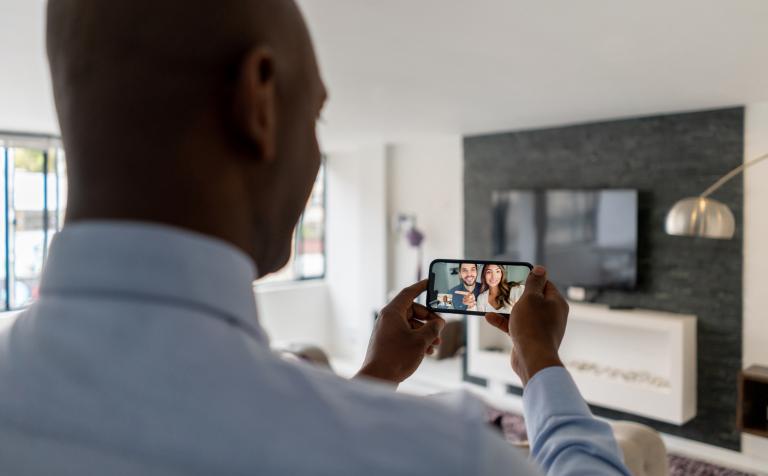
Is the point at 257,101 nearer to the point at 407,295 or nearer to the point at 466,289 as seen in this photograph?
the point at 407,295

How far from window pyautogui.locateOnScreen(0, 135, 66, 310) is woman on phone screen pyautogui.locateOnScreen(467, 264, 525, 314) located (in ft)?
15.7

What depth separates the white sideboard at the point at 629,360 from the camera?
150 inches

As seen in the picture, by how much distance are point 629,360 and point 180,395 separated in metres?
4.46

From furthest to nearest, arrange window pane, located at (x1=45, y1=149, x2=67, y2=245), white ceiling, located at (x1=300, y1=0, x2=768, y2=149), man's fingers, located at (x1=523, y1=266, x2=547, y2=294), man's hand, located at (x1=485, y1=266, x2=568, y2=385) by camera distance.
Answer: window pane, located at (x1=45, y1=149, x2=67, y2=245) < white ceiling, located at (x1=300, y1=0, x2=768, y2=149) < man's fingers, located at (x1=523, y1=266, x2=547, y2=294) < man's hand, located at (x1=485, y1=266, x2=568, y2=385)

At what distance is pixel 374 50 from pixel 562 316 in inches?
86.5

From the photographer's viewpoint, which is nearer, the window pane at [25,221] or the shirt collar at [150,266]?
the shirt collar at [150,266]

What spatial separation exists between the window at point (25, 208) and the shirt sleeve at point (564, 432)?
200 inches

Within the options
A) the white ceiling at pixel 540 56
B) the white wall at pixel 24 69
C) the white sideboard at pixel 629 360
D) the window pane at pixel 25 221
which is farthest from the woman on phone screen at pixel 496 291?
the window pane at pixel 25 221

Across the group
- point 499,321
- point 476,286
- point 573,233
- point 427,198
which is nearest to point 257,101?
point 499,321

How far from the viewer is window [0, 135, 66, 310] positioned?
16.0 ft

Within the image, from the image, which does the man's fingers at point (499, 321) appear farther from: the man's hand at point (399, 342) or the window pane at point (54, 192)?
the window pane at point (54, 192)

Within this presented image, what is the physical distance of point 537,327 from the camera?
669mm

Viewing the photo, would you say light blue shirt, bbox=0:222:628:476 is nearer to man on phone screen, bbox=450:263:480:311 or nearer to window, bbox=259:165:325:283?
man on phone screen, bbox=450:263:480:311

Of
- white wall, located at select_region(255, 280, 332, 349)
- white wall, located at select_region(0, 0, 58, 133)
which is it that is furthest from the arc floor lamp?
white wall, located at select_region(255, 280, 332, 349)
